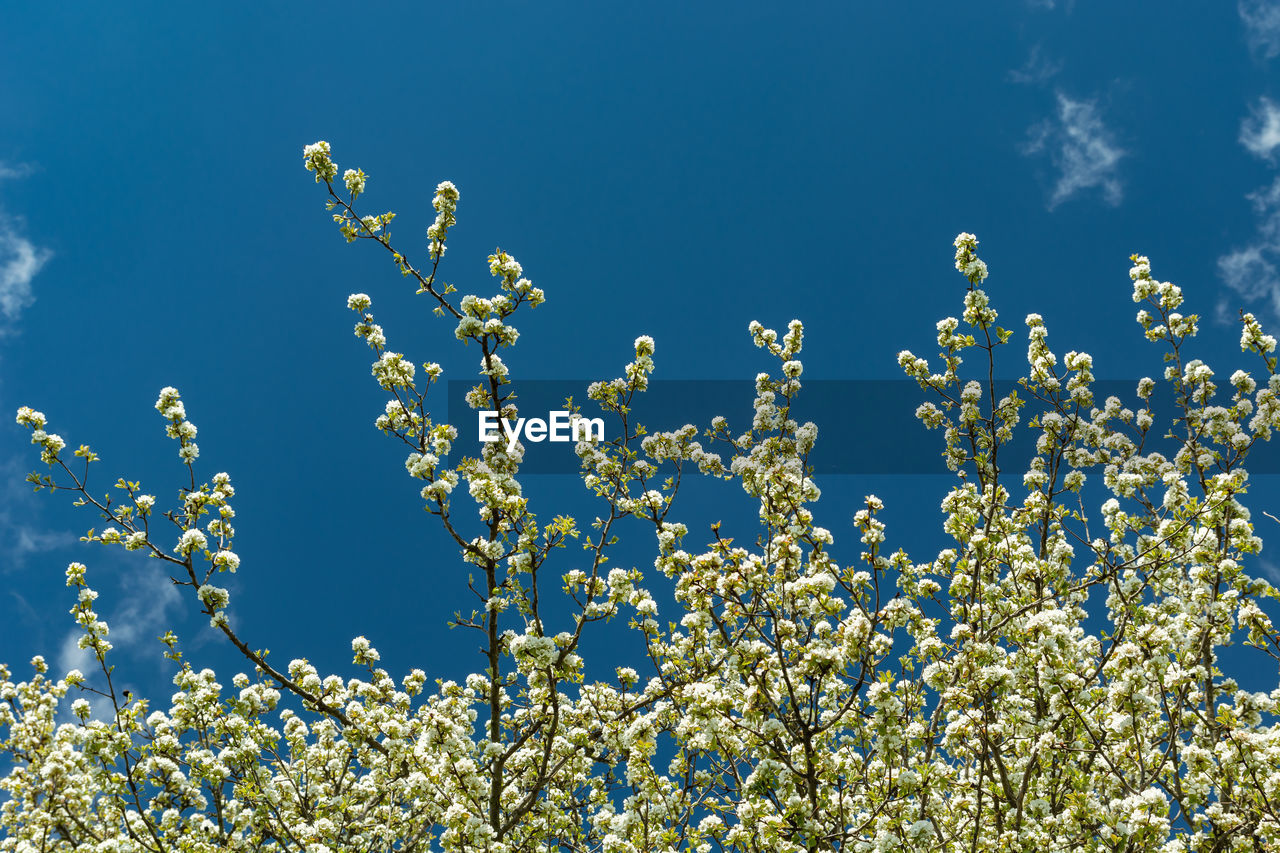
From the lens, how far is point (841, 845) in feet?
26.8

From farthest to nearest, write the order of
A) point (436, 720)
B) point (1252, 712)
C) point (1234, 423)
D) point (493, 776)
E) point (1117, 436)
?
point (1117, 436), point (1234, 423), point (1252, 712), point (493, 776), point (436, 720)

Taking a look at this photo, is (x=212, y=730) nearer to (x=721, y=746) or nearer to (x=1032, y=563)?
(x=721, y=746)

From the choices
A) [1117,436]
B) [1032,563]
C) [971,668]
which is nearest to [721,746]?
[971,668]

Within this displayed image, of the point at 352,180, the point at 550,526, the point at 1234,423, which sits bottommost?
the point at 550,526

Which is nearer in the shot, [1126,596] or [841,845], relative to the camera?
[841,845]

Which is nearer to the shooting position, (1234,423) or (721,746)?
(721,746)

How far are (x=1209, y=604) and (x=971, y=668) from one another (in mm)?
4121

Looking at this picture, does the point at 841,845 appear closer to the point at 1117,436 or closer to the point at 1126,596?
the point at 1126,596

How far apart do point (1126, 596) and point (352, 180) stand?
37.6 feet

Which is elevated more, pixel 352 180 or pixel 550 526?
pixel 352 180

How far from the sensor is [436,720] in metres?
8.79

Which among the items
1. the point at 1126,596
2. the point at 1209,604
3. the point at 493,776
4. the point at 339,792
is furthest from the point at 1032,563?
the point at 339,792

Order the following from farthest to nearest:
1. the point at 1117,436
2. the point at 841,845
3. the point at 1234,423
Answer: the point at 1117,436 < the point at 1234,423 < the point at 841,845

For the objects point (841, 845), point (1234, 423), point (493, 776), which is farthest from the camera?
point (1234, 423)
